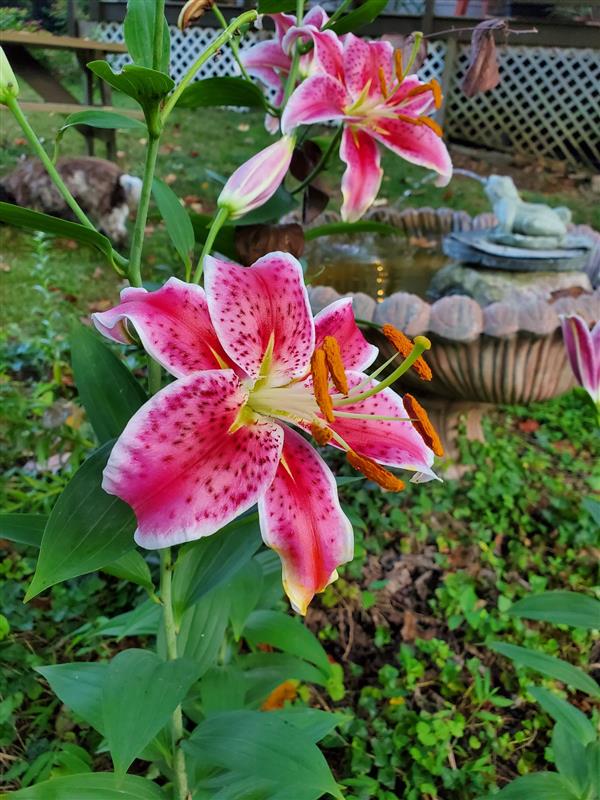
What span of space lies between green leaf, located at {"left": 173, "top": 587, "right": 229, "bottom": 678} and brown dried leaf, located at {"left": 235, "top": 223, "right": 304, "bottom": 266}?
1.52 feet

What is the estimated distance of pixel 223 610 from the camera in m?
1.00

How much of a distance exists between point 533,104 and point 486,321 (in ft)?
17.5

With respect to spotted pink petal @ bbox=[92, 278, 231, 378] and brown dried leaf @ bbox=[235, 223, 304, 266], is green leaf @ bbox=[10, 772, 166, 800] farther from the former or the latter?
brown dried leaf @ bbox=[235, 223, 304, 266]

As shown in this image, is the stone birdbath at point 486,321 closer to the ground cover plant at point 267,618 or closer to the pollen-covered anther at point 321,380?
the ground cover plant at point 267,618

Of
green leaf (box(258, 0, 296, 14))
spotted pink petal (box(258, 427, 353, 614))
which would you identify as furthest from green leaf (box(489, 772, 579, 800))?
green leaf (box(258, 0, 296, 14))

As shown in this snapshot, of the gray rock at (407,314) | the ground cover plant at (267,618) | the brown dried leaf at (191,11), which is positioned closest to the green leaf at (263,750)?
the ground cover plant at (267,618)

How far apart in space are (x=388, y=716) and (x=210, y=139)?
4.93 m

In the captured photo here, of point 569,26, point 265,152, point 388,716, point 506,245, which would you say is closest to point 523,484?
point 506,245

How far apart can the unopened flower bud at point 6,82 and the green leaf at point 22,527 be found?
1.20 ft

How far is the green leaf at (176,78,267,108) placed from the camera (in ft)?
2.64

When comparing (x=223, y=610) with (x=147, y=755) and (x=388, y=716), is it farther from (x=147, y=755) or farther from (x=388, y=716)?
(x=388, y=716)

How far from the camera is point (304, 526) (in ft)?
1.92

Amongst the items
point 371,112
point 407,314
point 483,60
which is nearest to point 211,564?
point 371,112

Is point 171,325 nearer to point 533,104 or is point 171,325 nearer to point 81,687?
point 81,687
